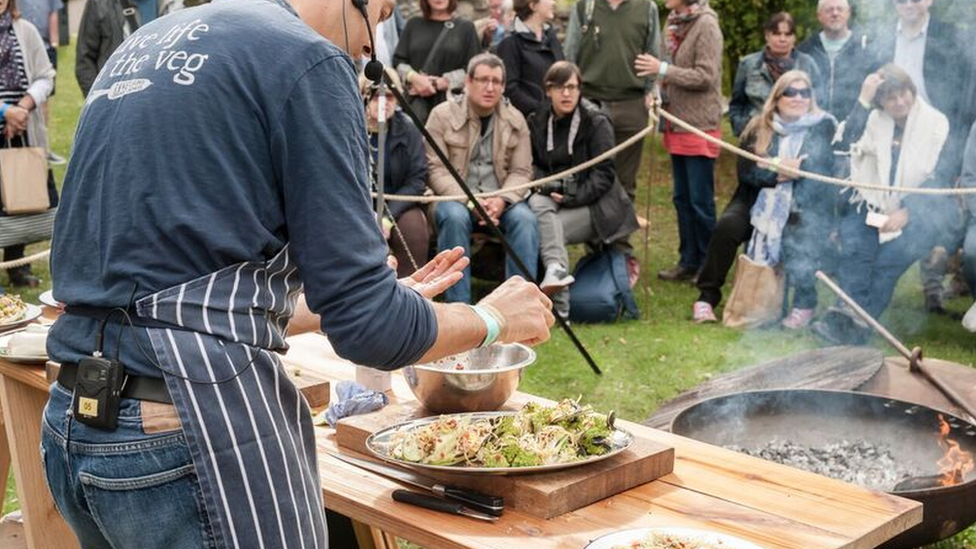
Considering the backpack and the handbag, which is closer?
the backpack

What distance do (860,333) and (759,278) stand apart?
657mm

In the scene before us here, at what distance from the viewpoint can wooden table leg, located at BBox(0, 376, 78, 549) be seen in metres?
3.40

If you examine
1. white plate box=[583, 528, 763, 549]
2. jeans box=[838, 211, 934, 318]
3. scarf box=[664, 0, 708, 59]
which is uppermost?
scarf box=[664, 0, 708, 59]

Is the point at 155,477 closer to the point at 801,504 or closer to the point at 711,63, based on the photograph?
the point at 801,504

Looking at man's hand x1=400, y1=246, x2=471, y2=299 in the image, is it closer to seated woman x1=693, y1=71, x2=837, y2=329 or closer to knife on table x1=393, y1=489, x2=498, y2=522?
knife on table x1=393, y1=489, x2=498, y2=522

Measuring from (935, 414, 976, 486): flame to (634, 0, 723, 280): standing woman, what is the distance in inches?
176

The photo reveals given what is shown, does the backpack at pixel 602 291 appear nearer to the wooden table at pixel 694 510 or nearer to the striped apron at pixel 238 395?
the wooden table at pixel 694 510

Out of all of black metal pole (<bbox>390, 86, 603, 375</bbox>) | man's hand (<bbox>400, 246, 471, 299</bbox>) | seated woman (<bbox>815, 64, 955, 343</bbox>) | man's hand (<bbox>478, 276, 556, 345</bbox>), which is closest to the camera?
man's hand (<bbox>478, 276, 556, 345</bbox>)

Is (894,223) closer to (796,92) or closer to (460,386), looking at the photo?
(796,92)

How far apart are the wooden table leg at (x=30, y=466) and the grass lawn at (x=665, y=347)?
4.85ft

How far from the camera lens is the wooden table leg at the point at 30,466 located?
134 inches

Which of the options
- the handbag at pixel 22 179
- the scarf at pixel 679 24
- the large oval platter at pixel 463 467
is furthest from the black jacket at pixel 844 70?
the large oval platter at pixel 463 467

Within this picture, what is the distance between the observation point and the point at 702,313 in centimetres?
737

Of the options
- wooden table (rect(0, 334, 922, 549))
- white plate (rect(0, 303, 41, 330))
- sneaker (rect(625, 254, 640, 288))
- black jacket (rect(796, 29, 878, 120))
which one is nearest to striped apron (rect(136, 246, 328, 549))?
wooden table (rect(0, 334, 922, 549))
